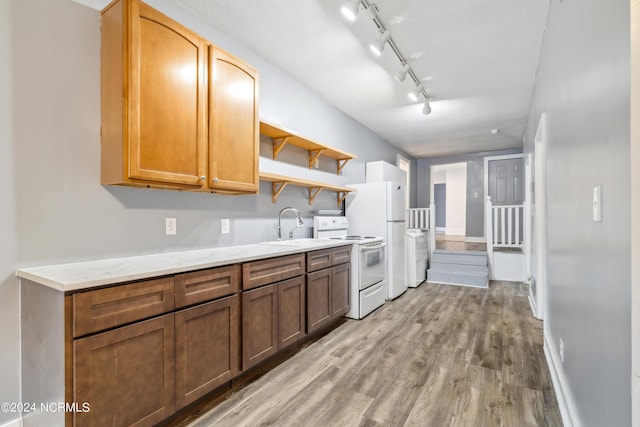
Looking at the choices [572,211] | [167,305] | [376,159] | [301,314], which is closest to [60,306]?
[167,305]

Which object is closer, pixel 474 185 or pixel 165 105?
pixel 165 105

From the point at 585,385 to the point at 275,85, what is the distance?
319 cm

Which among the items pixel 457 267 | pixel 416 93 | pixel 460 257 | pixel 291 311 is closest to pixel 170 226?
pixel 291 311

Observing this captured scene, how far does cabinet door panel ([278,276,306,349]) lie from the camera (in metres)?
2.37

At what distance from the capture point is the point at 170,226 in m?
2.20

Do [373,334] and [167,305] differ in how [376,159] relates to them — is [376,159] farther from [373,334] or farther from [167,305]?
[167,305]

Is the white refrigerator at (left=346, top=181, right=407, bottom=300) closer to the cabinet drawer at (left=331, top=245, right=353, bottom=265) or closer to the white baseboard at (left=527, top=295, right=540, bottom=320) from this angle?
the cabinet drawer at (left=331, top=245, right=353, bottom=265)

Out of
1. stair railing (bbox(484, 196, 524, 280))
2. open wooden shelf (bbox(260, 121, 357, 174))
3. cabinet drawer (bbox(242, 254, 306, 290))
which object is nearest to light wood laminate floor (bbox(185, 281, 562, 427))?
cabinet drawer (bbox(242, 254, 306, 290))

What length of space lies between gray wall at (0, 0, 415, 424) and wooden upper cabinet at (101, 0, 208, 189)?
3.9 inches

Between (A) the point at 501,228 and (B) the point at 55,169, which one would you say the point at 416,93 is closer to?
(B) the point at 55,169

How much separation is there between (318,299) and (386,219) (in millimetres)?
1754

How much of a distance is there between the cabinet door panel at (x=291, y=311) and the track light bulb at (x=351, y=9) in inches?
79.2

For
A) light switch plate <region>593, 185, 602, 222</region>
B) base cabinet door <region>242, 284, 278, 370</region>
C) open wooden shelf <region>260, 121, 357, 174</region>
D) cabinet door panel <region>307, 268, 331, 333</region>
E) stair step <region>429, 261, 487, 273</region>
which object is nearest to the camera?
light switch plate <region>593, 185, 602, 222</region>

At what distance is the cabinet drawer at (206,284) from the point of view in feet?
5.49
